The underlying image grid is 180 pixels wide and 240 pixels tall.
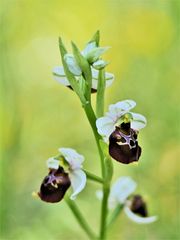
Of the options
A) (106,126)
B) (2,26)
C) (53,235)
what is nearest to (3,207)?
(53,235)

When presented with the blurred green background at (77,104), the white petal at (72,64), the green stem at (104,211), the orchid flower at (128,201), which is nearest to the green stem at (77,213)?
the green stem at (104,211)

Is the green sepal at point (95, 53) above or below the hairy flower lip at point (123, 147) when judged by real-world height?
above

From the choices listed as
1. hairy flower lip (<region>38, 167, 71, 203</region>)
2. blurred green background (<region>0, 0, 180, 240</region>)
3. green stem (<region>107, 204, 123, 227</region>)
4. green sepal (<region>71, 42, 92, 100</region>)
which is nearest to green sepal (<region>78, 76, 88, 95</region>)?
green sepal (<region>71, 42, 92, 100</region>)

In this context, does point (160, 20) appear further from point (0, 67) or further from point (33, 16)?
point (0, 67)

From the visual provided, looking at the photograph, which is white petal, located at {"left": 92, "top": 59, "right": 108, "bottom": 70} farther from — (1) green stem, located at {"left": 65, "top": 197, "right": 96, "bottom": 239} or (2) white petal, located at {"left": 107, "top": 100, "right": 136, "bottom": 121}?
(1) green stem, located at {"left": 65, "top": 197, "right": 96, "bottom": 239}

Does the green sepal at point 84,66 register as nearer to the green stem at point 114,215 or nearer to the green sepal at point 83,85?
the green sepal at point 83,85

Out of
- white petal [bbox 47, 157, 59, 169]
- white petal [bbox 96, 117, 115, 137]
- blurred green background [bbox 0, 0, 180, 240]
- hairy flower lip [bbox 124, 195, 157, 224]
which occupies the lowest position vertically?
blurred green background [bbox 0, 0, 180, 240]
